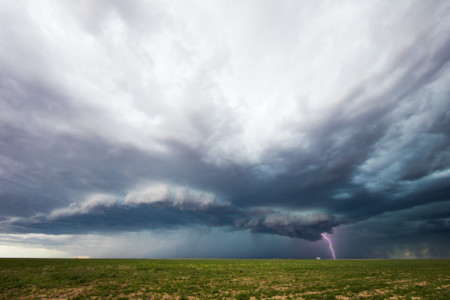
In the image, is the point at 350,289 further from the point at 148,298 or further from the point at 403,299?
the point at 148,298

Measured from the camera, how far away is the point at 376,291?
1256 inches

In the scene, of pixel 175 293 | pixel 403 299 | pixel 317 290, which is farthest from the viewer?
pixel 317 290

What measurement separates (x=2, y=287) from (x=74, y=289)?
38.5ft

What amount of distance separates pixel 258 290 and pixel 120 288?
2148 cm

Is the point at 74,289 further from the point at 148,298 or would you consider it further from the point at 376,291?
the point at 376,291

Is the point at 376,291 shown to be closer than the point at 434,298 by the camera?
No

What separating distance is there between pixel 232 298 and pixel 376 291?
22214 mm

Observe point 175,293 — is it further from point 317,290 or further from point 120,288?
point 317,290

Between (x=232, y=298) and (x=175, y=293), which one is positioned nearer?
(x=232, y=298)

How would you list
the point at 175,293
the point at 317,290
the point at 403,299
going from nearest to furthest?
the point at 403,299, the point at 175,293, the point at 317,290

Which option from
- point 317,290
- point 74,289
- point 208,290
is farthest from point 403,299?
point 74,289

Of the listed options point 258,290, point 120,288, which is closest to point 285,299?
point 258,290

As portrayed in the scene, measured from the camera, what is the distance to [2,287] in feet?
107

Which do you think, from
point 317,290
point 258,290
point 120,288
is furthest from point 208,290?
point 317,290
